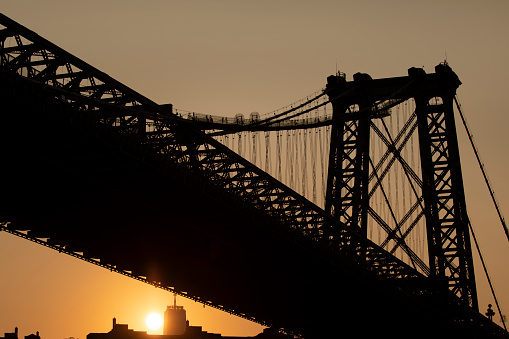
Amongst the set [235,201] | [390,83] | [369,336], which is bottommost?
[369,336]

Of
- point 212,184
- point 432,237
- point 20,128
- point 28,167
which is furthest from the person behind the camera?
point 432,237

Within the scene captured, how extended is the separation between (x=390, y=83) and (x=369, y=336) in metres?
21.0

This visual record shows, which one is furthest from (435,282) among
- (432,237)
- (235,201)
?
(235,201)

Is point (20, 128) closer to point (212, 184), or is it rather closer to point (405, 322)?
point (212, 184)

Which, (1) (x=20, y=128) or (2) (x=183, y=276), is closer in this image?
(1) (x=20, y=128)

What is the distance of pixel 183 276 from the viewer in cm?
8675

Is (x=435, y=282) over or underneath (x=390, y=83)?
underneath

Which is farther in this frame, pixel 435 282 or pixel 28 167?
pixel 435 282

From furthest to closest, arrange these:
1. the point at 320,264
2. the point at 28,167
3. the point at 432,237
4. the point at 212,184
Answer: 1. the point at 432,237
2. the point at 320,264
3. the point at 212,184
4. the point at 28,167

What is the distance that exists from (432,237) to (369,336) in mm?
10526

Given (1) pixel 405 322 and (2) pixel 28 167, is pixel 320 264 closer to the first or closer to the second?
(1) pixel 405 322

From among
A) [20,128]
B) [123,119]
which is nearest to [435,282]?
[123,119]

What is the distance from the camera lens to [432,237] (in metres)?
97.2

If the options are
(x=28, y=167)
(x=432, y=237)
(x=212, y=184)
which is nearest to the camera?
(x=28, y=167)
